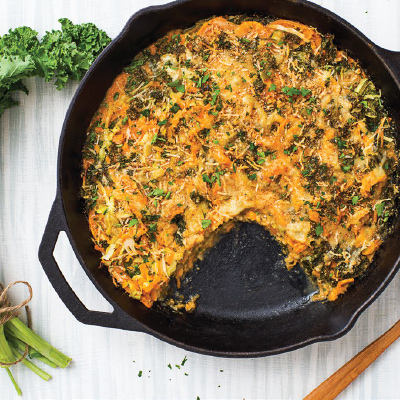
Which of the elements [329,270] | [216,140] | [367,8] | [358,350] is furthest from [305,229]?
[367,8]

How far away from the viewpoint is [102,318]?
3.84 metres

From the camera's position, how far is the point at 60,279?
3.83m

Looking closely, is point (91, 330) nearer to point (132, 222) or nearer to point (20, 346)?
point (20, 346)

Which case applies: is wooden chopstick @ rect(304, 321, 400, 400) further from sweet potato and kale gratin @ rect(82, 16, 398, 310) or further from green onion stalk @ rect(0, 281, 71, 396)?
green onion stalk @ rect(0, 281, 71, 396)

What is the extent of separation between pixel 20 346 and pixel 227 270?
82.0 inches

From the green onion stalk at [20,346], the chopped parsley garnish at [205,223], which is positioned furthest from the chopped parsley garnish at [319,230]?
the green onion stalk at [20,346]

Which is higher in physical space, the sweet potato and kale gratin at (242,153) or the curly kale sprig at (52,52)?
the curly kale sprig at (52,52)

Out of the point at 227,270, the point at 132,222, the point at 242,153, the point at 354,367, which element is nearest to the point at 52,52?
the point at 132,222

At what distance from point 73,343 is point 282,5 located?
351 centimetres

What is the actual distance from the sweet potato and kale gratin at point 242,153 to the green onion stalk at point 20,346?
1064mm

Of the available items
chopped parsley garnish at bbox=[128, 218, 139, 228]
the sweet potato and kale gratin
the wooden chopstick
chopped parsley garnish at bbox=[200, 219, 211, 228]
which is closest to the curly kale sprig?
the sweet potato and kale gratin

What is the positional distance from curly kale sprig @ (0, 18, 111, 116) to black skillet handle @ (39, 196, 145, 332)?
115 centimetres

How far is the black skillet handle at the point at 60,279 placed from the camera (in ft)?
12.5

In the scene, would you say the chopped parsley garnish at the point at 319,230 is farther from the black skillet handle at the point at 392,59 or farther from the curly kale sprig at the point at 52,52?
the curly kale sprig at the point at 52,52
